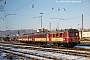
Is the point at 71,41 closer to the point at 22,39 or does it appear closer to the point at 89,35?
the point at 22,39

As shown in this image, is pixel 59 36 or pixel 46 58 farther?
pixel 59 36

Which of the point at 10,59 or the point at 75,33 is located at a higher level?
the point at 75,33

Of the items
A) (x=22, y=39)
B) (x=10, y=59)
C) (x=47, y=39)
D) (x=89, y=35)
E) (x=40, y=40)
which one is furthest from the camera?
(x=89, y=35)

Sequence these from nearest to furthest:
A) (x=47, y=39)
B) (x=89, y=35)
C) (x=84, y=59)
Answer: (x=84, y=59) < (x=47, y=39) < (x=89, y=35)

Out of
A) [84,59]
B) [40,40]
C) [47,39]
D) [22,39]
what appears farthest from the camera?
[22,39]

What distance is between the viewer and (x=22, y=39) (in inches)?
2120

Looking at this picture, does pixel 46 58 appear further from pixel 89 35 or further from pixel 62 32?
pixel 89 35

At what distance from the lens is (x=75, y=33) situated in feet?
95.1

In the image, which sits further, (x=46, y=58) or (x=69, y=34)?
(x=69, y=34)

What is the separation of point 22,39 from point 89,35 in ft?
85.1

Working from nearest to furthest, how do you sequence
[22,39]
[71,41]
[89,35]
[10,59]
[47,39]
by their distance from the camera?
[10,59] < [71,41] < [47,39] < [22,39] < [89,35]

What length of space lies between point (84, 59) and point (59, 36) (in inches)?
585

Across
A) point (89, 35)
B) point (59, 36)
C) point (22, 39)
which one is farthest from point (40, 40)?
point (89, 35)

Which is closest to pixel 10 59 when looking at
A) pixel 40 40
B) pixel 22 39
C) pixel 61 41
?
pixel 61 41
